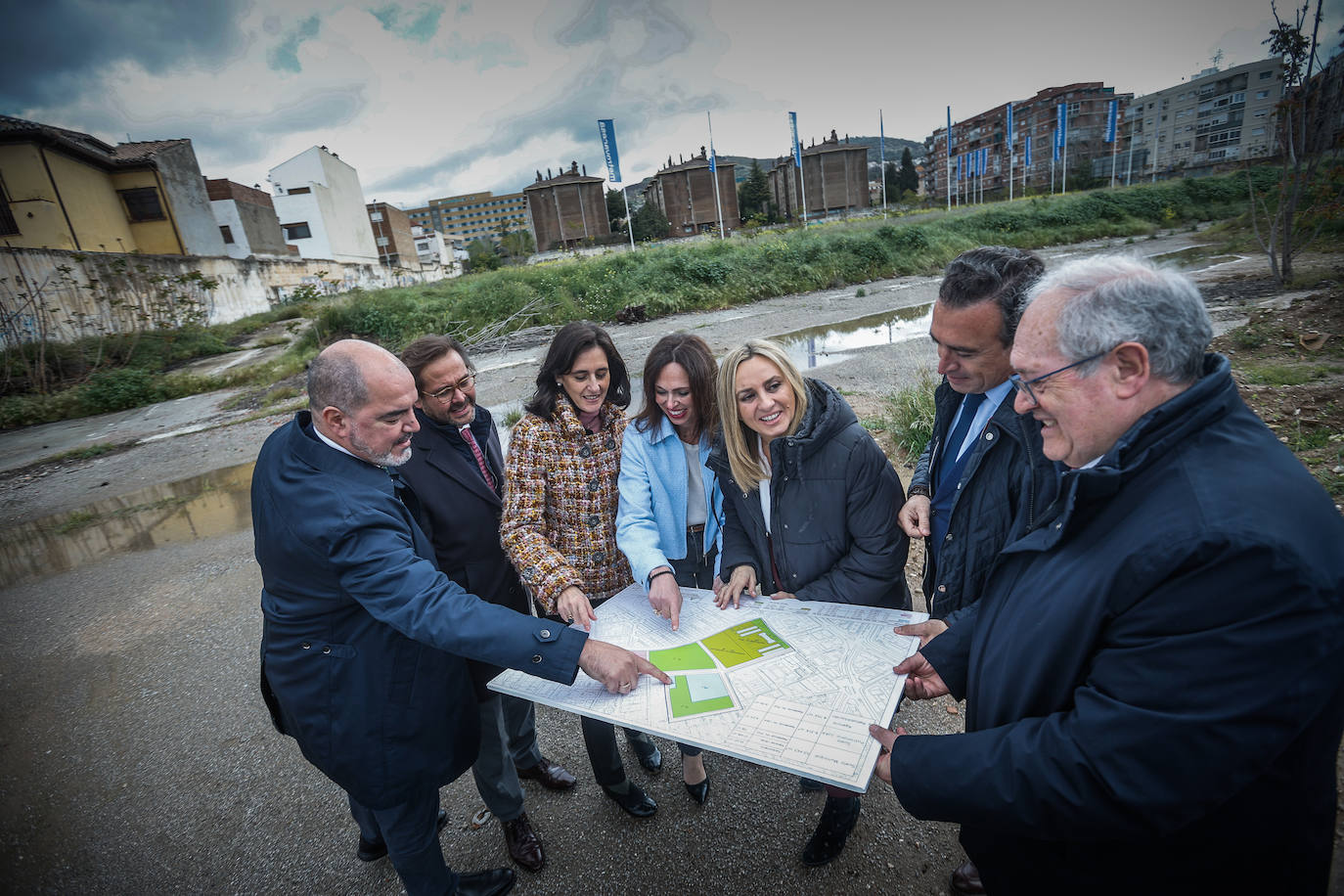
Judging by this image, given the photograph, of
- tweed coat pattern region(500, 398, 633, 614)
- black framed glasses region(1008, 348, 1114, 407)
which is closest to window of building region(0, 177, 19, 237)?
tweed coat pattern region(500, 398, 633, 614)

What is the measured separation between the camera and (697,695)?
1712 millimetres

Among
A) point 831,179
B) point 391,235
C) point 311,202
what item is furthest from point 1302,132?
point 391,235

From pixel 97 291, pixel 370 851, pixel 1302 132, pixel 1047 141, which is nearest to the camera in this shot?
pixel 370 851

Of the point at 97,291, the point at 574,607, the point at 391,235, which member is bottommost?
the point at 574,607

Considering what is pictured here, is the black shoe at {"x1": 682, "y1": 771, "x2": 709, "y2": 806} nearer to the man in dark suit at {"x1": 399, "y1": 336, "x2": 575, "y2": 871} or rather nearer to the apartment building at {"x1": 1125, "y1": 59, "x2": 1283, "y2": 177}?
the man in dark suit at {"x1": 399, "y1": 336, "x2": 575, "y2": 871}

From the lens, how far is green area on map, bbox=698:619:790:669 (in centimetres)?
189

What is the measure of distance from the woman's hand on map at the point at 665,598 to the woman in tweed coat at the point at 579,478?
377 mm

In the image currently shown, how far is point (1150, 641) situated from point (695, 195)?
54.4 metres

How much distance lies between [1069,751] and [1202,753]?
186 mm

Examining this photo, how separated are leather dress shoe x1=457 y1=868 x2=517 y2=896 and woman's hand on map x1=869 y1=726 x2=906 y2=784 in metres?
1.80

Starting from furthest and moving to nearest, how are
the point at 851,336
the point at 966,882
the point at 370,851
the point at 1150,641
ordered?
the point at 851,336, the point at 370,851, the point at 966,882, the point at 1150,641

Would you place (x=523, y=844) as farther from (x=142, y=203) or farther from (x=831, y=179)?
(x=831, y=179)

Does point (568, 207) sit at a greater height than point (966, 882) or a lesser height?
greater

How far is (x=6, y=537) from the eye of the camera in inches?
276
